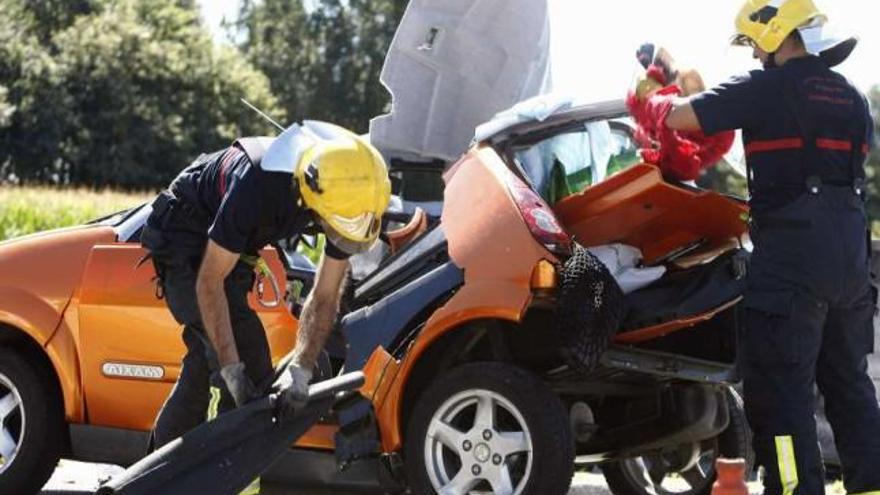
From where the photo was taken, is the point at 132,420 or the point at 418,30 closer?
the point at 132,420

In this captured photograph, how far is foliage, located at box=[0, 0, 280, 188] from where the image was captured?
47.1 meters

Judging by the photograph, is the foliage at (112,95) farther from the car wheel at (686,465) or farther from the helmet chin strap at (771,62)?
the helmet chin strap at (771,62)

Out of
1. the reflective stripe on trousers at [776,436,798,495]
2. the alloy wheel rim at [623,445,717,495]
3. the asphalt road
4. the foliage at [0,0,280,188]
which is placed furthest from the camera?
the foliage at [0,0,280,188]

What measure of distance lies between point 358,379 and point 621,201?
132 centimetres

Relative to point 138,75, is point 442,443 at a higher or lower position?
higher

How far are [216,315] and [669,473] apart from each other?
2.82 m

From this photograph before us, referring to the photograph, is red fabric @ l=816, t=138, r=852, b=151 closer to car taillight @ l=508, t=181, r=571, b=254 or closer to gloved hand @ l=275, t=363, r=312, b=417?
car taillight @ l=508, t=181, r=571, b=254

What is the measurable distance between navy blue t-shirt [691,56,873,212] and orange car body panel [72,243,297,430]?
84.2 inches

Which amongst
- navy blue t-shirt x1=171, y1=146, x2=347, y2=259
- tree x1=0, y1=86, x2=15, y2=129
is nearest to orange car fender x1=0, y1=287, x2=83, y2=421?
navy blue t-shirt x1=171, y1=146, x2=347, y2=259

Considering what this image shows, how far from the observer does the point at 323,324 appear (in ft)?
17.8

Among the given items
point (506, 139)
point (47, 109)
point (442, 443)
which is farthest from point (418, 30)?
point (47, 109)

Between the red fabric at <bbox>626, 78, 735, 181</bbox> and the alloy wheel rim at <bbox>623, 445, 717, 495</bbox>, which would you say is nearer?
the red fabric at <bbox>626, 78, 735, 181</bbox>

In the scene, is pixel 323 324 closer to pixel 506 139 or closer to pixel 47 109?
pixel 506 139

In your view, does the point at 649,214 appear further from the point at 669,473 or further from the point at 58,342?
the point at 58,342
